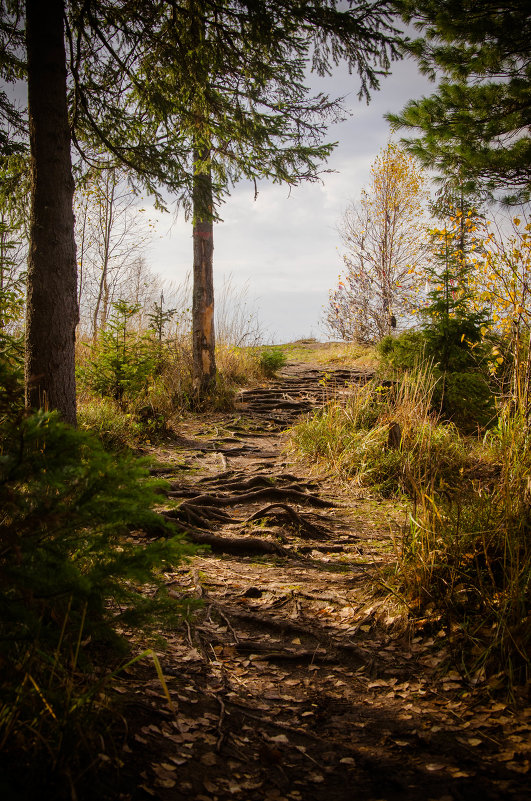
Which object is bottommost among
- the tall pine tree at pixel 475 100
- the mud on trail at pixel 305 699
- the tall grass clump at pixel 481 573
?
the mud on trail at pixel 305 699

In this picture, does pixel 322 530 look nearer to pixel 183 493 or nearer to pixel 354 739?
pixel 183 493

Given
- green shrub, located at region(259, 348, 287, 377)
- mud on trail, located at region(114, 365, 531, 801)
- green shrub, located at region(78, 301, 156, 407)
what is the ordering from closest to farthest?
mud on trail, located at region(114, 365, 531, 801) < green shrub, located at region(78, 301, 156, 407) < green shrub, located at region(259, 348, 287, 377)

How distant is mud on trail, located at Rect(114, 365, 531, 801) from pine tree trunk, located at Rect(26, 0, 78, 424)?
171 cm

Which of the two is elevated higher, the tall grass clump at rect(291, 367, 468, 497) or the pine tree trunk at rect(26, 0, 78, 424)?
the pine tree trunk at rect(26, 0, 78, 424)

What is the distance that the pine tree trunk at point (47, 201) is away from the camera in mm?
3975

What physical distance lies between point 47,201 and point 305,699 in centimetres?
398

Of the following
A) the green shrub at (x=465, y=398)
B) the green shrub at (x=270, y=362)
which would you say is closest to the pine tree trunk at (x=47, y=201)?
the green shrub at (x=465, y=398)

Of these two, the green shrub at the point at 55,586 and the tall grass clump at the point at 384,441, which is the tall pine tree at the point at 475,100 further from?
the green shrub at the point at 55,586

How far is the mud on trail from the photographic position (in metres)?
1.47

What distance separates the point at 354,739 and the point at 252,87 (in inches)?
236

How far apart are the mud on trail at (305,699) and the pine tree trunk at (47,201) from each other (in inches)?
67.4

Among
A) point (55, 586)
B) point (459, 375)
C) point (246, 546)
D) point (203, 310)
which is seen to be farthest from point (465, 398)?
point (55, 586)

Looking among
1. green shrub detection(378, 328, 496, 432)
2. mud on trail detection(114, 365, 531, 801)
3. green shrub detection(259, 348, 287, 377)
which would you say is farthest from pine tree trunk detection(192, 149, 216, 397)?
mud on trail detection(114, 365, 531, 801)

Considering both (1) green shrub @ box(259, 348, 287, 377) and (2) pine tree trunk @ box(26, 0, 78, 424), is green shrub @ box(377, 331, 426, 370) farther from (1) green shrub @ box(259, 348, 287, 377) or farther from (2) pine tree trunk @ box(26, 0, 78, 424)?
(2) pine tree trunk @ box(26, 0, 78, 424)
